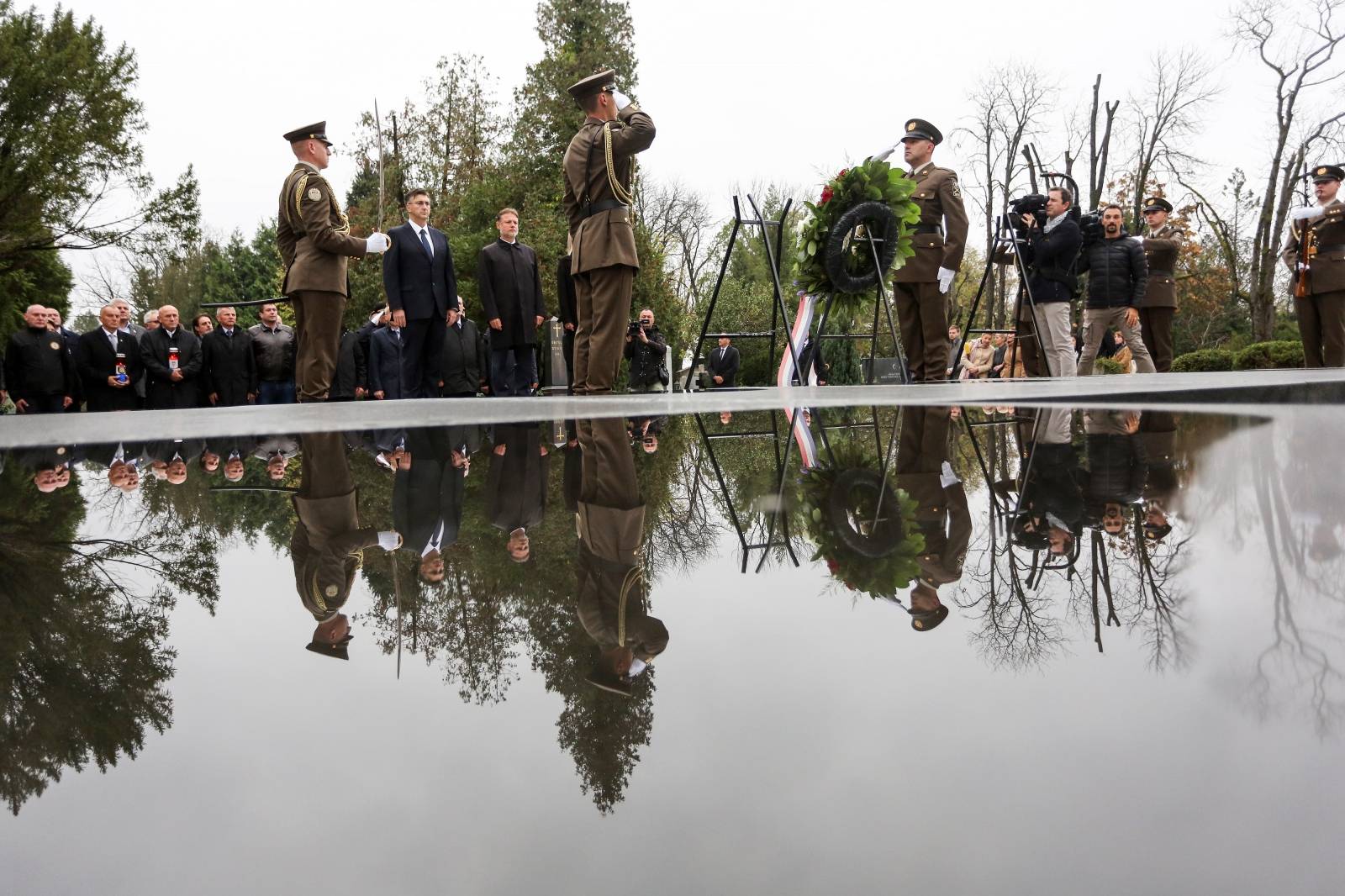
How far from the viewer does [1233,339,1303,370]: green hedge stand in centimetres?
1886

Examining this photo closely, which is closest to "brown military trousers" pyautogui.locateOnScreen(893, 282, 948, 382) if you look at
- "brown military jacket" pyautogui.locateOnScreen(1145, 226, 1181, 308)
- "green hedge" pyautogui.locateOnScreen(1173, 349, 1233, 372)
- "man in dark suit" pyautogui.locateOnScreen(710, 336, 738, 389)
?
"brown military jacket" pyautogui.locateOnScreen(1145, 226, 1181, 308)

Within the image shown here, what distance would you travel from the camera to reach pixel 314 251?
24.6 feet

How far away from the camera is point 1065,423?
3.85m

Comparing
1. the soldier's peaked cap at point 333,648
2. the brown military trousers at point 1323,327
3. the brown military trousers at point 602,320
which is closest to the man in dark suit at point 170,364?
the brown military trousers at point 602,320

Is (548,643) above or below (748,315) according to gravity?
below

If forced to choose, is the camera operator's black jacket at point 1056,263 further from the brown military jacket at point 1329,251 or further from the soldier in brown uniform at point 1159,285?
the brown military jacket at point 1329,251

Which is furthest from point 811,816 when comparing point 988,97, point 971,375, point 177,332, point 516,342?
point 988,97

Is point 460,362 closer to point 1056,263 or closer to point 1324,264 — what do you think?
point 1056,263

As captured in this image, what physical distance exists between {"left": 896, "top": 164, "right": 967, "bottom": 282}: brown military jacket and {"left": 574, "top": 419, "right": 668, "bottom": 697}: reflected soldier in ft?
21.7

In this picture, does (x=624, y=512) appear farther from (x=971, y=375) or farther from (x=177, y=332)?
(x=971, y=375)

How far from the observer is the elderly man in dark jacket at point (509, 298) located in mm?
10281

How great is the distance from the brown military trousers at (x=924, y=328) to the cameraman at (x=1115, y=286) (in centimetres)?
246

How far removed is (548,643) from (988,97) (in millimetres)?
39436

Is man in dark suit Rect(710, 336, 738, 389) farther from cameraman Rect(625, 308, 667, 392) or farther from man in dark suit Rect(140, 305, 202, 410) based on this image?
man in dark suit Rect(140, 305, 202, 410)
